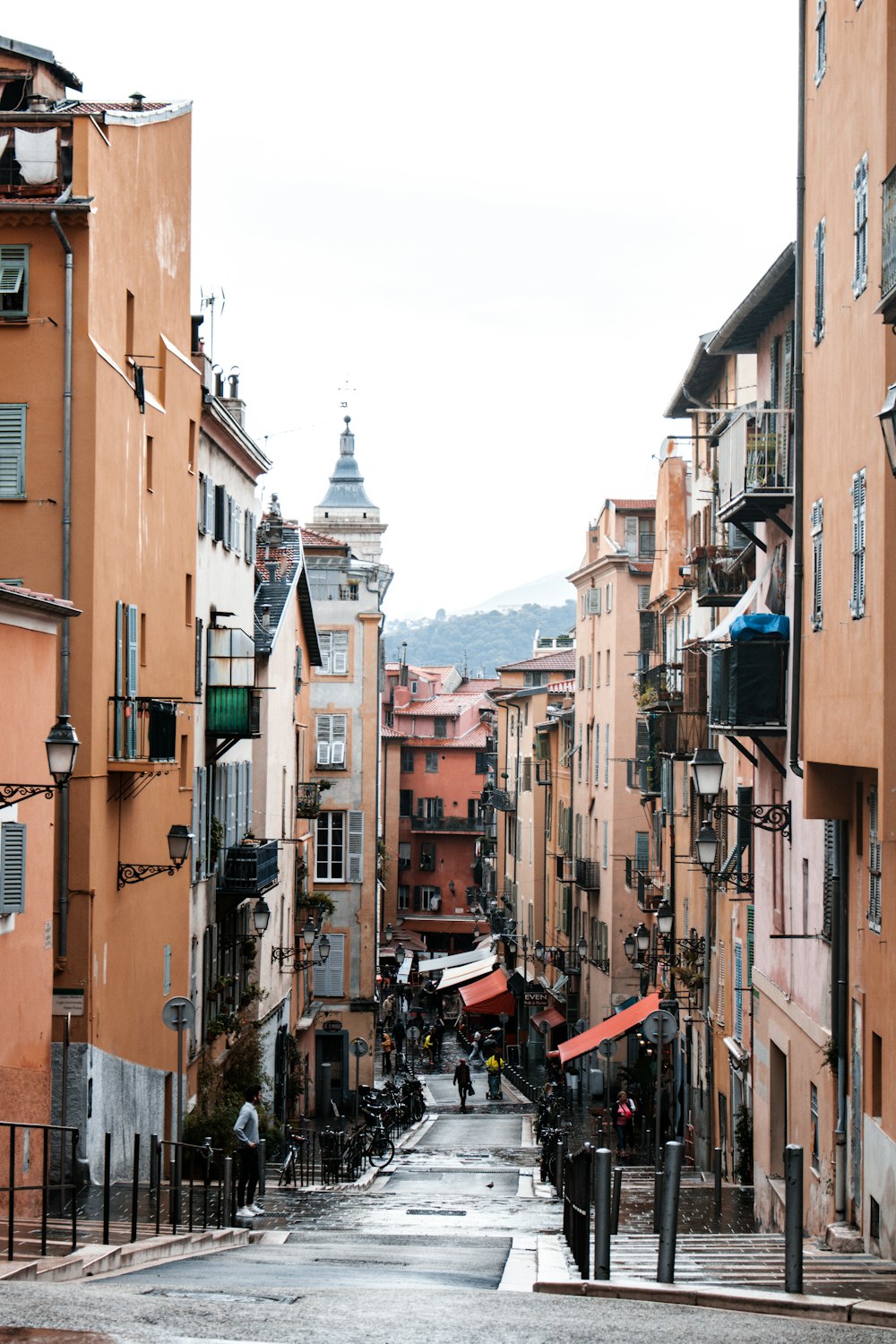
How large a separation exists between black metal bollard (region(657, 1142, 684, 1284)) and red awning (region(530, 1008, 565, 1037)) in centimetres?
5357

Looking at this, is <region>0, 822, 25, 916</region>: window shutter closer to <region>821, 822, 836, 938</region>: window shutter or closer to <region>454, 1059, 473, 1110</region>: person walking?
<region>821, 822, 836, 938</region>: window shutter

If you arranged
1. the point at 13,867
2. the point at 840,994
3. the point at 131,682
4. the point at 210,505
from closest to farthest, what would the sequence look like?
the point at 13,867 < the point at 840,994 < the point at 131,682 < the point at 210,505

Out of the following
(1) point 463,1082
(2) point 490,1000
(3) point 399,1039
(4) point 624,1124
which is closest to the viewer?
(4) point 624,1124

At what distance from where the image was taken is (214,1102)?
31.2 m

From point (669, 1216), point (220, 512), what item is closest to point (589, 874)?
point (220, 512)

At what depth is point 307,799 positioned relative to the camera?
49438 millimetres

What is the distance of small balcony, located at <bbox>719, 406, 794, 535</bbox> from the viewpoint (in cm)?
2239

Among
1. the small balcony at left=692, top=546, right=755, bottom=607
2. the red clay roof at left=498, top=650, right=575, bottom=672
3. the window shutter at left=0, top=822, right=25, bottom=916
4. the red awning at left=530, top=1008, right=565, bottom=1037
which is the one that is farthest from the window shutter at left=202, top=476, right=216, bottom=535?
the red clay roof at left=498, top=650, right=575, bottom=672

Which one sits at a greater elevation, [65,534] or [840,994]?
[65,534]

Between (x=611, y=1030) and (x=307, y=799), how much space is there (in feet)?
37.5

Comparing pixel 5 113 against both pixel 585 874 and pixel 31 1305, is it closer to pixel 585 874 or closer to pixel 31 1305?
pixel 31 1305

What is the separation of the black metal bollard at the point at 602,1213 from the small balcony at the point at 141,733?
13374 millimetres

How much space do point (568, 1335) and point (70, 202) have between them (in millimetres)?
18130

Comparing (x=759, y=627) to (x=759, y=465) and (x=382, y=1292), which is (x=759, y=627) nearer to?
(x=759, y=465)
